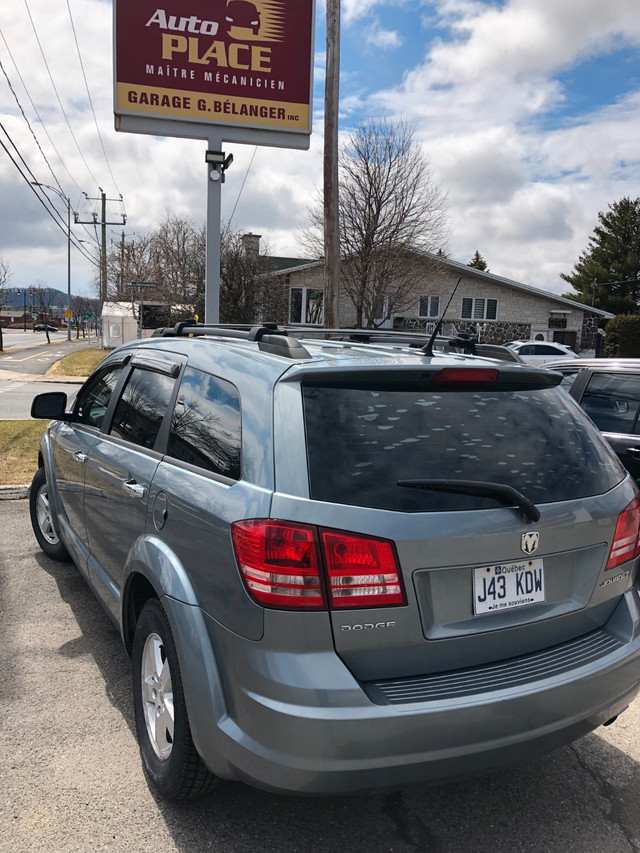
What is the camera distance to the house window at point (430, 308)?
32925 mm

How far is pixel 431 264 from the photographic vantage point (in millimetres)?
29203

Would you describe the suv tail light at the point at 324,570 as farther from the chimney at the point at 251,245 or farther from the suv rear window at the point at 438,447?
the chimney at the point at 251,245

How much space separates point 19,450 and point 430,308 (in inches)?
1069

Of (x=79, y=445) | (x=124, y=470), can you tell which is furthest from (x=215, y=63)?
(x=124, y=470)

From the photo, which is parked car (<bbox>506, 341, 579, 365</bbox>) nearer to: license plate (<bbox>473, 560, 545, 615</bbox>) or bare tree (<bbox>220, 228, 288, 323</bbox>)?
bare tree (<bbox>220, 228, 288, 323</bbox>)

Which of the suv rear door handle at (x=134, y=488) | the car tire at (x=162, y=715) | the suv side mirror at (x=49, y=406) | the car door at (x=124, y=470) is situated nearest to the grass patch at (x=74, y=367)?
the suv side mirror at (x=49, y=406)

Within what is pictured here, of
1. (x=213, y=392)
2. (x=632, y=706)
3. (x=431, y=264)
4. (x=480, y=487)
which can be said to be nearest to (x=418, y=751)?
(x=480, y=487)

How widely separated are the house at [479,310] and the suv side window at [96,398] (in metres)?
27.2

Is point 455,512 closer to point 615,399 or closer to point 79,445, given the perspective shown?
point 79,445

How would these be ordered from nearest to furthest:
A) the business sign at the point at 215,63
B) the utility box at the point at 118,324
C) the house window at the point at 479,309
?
the business sign at the point at 215,63 < the house window at the point at 479,309 < the utility box at the point at 118,324

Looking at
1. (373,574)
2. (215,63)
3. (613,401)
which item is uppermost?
(215,63)

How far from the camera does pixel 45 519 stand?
16.6ft

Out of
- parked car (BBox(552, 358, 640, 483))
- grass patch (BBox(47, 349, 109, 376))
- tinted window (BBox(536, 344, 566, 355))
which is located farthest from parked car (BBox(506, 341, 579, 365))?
parked car (BBox(552, 358, 640, 483))

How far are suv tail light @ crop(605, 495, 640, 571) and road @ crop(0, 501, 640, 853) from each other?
3.22ft
